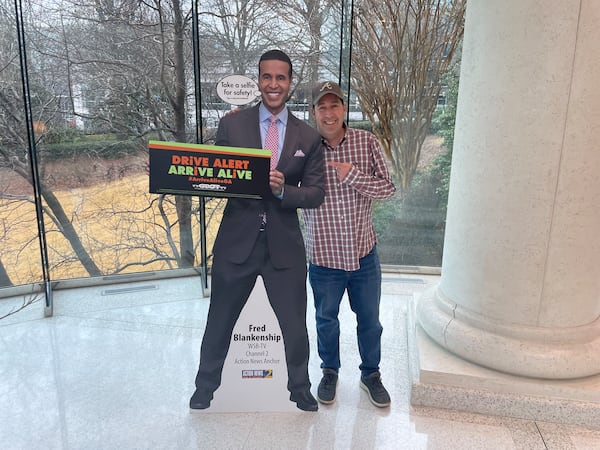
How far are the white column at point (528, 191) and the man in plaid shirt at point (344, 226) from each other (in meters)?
0.51

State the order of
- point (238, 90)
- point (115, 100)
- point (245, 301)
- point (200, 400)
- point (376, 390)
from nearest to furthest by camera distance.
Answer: point (245, 301) → point (200, 400) → point (376, 390) → point (238, 90) → point (115, 100)

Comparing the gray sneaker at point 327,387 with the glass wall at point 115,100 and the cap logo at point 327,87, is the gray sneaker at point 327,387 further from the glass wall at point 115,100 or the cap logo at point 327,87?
the glass wall at point 115,100

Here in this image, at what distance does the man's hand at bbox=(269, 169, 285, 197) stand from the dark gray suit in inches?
1.3

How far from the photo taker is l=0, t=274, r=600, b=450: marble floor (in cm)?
215

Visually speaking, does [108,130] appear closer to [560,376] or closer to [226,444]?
[226,444]

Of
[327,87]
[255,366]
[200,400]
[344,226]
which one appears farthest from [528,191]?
[200,400]

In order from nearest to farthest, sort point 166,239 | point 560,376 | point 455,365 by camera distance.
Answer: point 560,376 → point 455,365 → point 166,239

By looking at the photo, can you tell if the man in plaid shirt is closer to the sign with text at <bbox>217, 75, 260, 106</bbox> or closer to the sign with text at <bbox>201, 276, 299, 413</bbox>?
the sign with text at <bbox>201, 276, 299, 413</bbox>

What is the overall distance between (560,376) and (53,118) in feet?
12.5

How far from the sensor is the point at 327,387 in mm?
2443

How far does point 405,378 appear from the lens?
8.79 ft

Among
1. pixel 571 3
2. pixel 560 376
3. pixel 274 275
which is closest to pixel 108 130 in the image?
pixel 274 275

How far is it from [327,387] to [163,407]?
Answer: 86 cm

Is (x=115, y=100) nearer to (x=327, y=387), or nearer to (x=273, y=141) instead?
(x=273, y=141)
